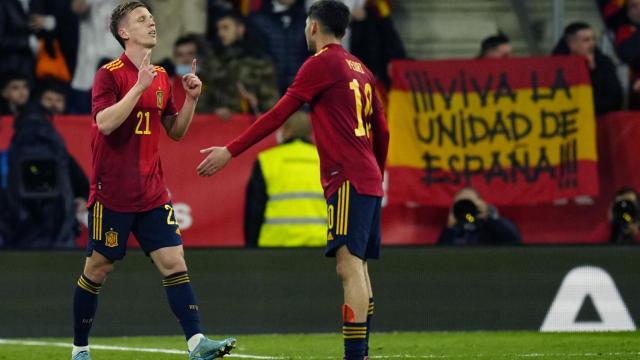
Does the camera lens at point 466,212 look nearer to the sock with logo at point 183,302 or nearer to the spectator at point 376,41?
the spectator at point 376,41

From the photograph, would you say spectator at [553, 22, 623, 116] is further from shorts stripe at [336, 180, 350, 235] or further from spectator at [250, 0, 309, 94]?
shorts stripe at [336, 180, 350, 235]

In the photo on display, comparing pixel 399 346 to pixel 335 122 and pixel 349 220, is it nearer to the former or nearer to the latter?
pixel 349 220

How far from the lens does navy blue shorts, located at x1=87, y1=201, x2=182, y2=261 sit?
24.6 ft

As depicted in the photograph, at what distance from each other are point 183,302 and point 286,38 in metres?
4.99

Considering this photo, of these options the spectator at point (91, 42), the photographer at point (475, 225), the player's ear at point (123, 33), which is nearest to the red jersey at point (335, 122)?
the player's ear at point (123, 33)

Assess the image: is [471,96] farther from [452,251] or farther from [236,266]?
[236,266]

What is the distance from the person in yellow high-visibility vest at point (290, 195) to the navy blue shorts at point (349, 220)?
149 inches

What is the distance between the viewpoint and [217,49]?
11.8m

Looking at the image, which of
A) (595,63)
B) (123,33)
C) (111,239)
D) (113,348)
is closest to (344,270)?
(111,239)

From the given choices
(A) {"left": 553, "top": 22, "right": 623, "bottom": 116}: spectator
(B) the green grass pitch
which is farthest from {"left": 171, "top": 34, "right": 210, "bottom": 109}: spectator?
(A) {"left": 553, "top": 22, "right": 623, "bottom": 116}: spectator

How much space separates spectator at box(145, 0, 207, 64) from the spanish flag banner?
1.83m

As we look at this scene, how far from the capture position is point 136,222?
24.9 ft

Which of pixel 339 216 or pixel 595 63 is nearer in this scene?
pixel 339 216

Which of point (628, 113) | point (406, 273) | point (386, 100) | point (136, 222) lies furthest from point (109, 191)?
point (628, 113)
